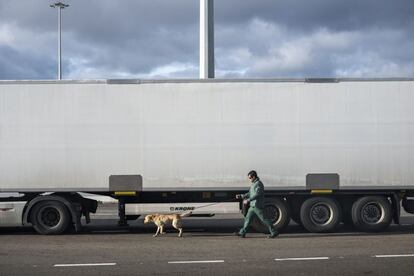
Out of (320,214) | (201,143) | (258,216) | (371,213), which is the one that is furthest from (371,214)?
(201,143)

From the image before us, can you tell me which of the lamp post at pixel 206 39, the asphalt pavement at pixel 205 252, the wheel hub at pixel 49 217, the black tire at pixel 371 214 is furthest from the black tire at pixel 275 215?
the lamp post at pixel 206 39

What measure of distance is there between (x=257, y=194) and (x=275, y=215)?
1228 mm

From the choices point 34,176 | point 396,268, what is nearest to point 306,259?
point 396,268

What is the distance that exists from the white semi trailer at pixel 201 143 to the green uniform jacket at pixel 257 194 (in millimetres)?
703

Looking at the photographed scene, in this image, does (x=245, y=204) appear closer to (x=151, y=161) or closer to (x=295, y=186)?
(x=295, y=186)

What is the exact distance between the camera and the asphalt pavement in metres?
9.18

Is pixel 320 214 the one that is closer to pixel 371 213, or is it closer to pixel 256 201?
pixel 371 213

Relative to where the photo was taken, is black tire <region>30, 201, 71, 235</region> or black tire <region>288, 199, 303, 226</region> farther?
black tire <region>288, 199, 303, 226</region>

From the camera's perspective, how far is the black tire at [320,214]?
44.6ft

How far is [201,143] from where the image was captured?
528 inches

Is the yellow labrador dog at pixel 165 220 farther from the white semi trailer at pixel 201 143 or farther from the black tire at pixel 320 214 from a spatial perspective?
the black tire at pixel 320 214

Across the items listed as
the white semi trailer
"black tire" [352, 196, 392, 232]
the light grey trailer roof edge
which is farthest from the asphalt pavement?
the light grey trailer roof edge

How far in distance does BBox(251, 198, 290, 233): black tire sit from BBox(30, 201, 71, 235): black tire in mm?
4455

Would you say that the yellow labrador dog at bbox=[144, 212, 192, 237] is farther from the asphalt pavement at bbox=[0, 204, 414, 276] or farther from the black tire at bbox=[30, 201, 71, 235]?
the black tire at bbox=[30, 201, 71, 235]
